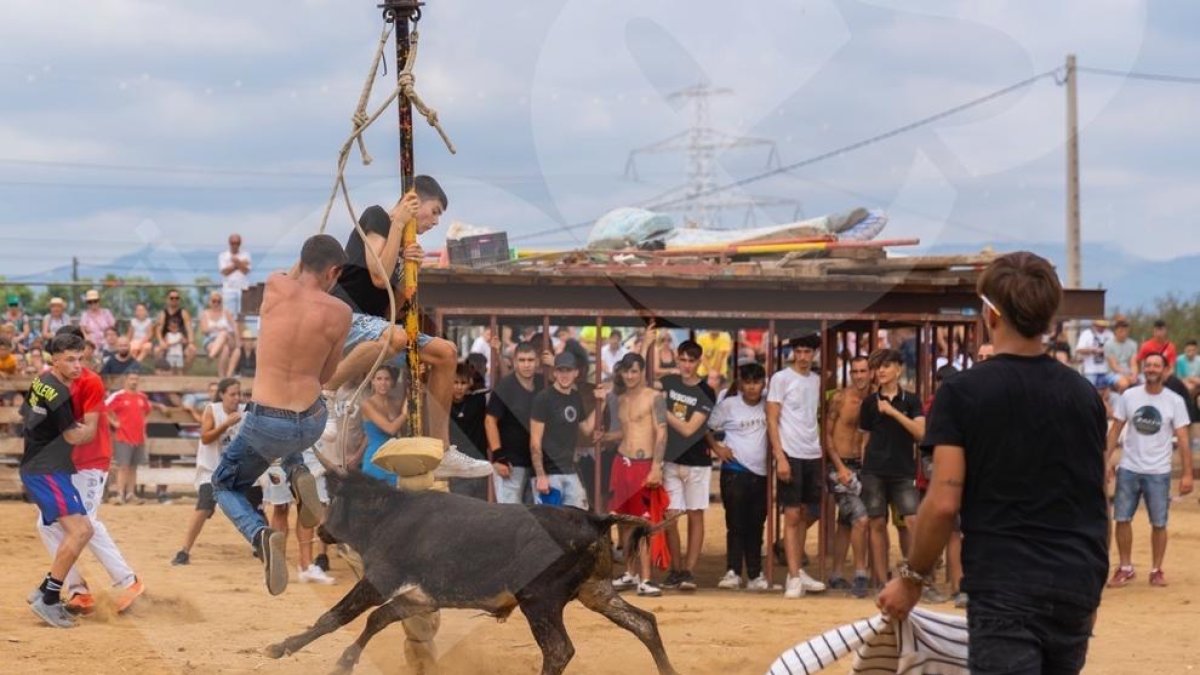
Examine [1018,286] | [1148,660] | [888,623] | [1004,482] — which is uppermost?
[1018,286]

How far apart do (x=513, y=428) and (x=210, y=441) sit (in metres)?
3.15

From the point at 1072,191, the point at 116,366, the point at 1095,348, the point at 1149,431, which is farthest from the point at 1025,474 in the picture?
the point at 1072,191

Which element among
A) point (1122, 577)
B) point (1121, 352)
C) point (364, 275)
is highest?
point (364, 275)

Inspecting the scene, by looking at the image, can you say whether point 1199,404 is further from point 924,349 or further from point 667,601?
point 667,601

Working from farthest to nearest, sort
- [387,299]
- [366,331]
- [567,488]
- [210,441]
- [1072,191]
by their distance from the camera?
[1072,191]
[210,441]
[567,488]
[387,299]
[366,331]

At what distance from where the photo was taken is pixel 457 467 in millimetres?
10000

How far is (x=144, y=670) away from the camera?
9578 mm

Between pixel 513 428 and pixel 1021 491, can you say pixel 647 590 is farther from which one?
pixel 1021 491

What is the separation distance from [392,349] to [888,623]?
4357mm

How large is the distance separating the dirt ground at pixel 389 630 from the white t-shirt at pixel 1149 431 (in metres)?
1.17

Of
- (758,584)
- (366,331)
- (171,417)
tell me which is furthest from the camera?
(171,417)

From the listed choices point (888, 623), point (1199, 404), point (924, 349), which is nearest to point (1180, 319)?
point (1199, 404)

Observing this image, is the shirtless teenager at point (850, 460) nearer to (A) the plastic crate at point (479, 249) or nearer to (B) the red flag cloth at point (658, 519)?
(B) the red flag cloth at point (658, 519)

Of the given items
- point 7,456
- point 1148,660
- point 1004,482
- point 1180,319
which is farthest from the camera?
point 1180,319
